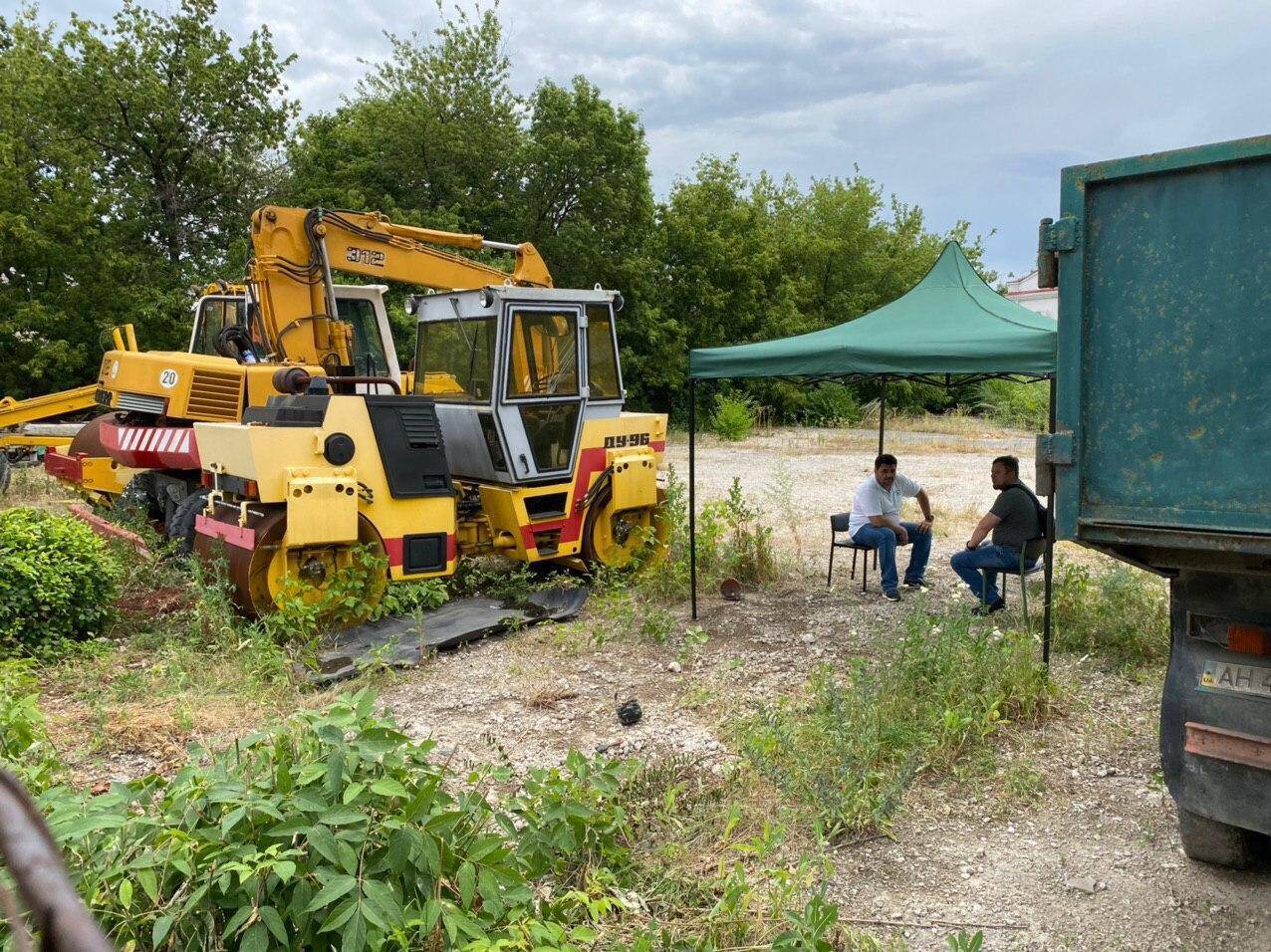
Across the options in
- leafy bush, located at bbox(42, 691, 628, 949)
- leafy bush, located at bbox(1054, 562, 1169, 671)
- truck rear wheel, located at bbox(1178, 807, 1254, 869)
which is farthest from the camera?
leafy bush, located at bbox(1054, 562, 1169, 671)

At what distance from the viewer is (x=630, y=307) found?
23.9 meters

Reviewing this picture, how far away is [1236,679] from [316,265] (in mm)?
6683

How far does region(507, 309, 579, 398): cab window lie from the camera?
24.0 feet

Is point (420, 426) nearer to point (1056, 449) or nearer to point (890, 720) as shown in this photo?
point (890, 720)

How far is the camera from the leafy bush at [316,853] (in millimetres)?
2273

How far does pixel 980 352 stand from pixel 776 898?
12.8 ft

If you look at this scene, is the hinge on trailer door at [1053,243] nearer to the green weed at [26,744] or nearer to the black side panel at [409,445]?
the green weed at [26,744]

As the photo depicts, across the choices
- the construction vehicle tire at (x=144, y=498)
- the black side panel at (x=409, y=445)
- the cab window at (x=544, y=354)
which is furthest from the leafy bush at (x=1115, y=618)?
the construction vehicle tire at (x=144, y=498)

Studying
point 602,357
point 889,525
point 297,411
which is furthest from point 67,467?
point 889,525

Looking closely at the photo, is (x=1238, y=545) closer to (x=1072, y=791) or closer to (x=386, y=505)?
(x=1072, y=791)

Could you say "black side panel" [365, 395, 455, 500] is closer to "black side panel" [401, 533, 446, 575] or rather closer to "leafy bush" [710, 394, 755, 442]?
"black side panel" [401, 533, 446, 575]

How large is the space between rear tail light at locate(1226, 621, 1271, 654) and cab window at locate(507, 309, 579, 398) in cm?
515

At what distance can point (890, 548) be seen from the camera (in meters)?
7.61

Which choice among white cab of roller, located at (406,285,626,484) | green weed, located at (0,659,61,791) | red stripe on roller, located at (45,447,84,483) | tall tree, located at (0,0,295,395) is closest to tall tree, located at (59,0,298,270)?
tall tree, located at (0,0,295,395)
